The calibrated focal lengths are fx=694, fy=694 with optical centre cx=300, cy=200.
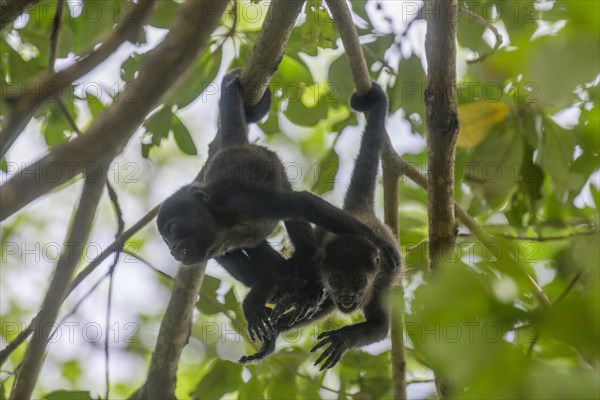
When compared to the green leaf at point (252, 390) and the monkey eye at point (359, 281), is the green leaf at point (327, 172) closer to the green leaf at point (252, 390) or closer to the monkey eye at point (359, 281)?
the monkey eye at point (359, 281)

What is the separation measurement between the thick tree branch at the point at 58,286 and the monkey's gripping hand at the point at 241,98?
1960mm

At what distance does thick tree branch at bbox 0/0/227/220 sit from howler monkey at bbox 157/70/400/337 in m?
3.01

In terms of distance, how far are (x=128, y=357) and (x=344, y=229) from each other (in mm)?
5116

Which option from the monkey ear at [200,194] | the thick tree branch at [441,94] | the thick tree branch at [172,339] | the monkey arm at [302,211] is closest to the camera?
the thick tree branch at [441,94]

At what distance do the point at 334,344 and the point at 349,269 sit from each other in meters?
0.54

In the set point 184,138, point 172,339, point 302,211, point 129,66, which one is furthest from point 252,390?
point 129,66

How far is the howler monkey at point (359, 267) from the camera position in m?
4.93

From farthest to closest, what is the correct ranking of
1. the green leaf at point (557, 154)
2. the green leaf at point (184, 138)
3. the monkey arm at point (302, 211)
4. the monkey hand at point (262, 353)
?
the green leaf at point (184, 138)
the monkey hand at point (262, 353)
the monkey arm at point (302, 211)
the green leaf at point (557, 154)

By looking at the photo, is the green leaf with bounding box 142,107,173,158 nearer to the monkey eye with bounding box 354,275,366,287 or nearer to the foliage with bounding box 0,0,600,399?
the foliage with bounding box 0,0,600,399

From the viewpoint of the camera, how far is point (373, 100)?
550cm

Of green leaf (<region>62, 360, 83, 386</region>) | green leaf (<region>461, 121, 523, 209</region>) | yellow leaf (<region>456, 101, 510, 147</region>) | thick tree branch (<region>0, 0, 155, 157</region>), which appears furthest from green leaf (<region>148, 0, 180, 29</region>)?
green leaf (<region>62, 360, 83, 386</region>)

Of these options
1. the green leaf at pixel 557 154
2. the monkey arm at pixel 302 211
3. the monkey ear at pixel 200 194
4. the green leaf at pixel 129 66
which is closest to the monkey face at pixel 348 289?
the monkey arm at pixel 302 211

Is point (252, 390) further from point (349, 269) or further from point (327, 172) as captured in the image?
point (327, 172)

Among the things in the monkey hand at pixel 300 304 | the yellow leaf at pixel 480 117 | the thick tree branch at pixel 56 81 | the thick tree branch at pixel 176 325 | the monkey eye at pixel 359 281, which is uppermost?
the thick tree branch at pixel 56 81
